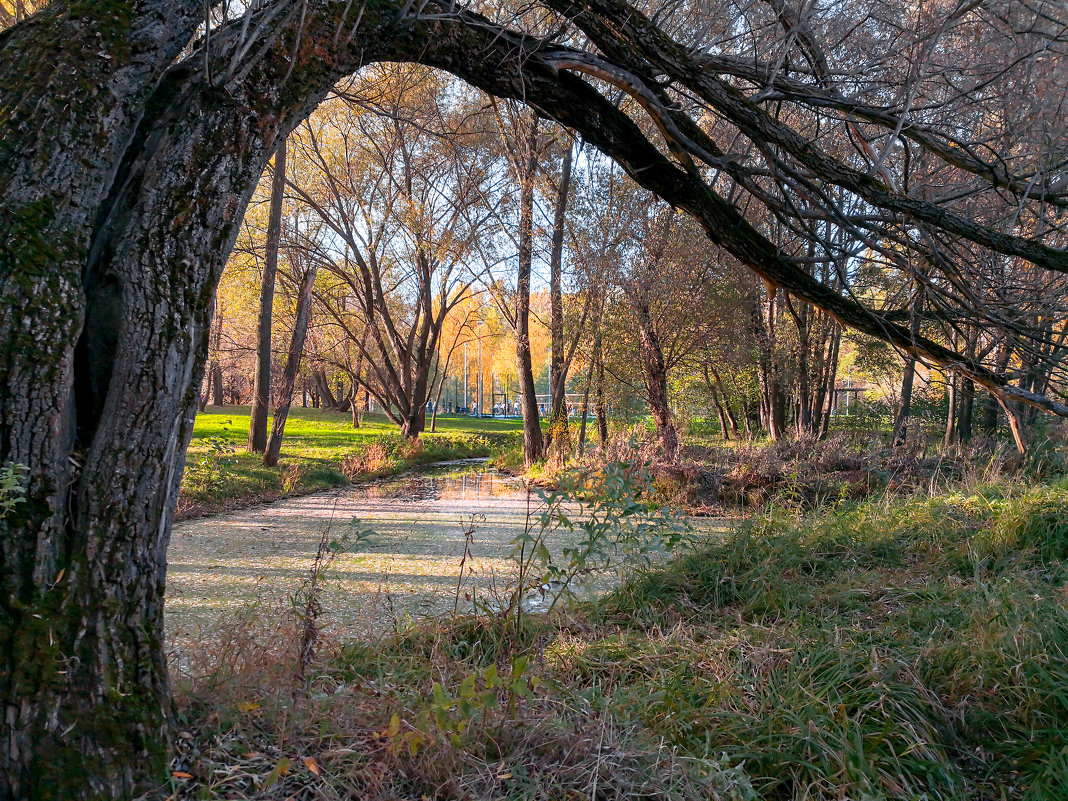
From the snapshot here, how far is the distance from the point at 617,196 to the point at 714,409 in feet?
38.2

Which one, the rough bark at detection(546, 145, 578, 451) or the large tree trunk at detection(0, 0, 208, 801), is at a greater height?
the rough bark at detection(546, 145, 578, 451)

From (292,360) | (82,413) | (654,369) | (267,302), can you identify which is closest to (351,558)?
(82,413)

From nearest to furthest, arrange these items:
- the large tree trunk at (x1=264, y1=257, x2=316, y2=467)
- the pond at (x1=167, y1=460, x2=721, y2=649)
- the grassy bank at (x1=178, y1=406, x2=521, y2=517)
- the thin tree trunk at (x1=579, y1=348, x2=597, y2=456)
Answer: the pond at (x1=167, y1=460, x2=721, y2=649) < the grassy bank at (x1=178, y1=406, x2=521, y2=517) < the large tree trunk at (x1=264, y1=257, x2=316, y2=467) < the thin tree trunk at (x1=579, y1=348, x2=597, y2=456)

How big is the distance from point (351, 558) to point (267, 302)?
7086 millimetres

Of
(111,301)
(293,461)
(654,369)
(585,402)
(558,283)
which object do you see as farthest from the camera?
(585,402)

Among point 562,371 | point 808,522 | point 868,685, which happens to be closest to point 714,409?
point 562,371

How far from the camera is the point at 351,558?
5.19 m

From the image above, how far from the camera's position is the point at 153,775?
146cm

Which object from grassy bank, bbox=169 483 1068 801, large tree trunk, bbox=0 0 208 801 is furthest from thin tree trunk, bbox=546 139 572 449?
large tree trunk, bbox=0 0 208 801

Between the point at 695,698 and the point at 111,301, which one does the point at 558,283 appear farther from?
the point at 111,301

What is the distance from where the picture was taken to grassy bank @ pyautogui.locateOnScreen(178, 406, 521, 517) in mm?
8086

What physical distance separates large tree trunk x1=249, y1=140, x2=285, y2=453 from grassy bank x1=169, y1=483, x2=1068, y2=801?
8760mm

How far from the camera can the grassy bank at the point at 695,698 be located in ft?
5.46

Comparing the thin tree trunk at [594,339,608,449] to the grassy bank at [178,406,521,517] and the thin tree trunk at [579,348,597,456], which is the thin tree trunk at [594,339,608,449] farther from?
the grassy bank at [178,406,521,517]
